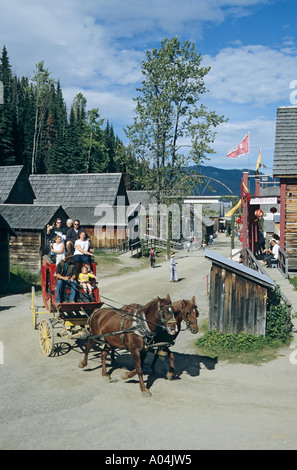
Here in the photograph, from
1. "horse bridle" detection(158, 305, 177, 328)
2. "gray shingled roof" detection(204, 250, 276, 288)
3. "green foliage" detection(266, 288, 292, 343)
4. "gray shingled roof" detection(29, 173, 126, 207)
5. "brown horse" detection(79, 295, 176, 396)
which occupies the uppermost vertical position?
"gray shingled roof" detection(29, 173, 126, 207)

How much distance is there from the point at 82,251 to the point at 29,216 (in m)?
17.4

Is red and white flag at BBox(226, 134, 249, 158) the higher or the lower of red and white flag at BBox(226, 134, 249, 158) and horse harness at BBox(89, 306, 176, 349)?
the higher

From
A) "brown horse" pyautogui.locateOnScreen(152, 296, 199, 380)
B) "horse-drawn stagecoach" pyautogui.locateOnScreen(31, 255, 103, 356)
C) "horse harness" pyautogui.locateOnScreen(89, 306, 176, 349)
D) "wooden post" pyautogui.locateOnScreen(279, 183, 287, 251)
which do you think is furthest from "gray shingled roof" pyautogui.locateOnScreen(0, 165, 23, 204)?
"brown horse" pyautogui.locateOnScreen(152, 296, 199, 380)

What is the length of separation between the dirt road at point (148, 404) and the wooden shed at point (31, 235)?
14911mm

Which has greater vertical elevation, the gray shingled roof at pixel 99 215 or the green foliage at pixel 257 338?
the gray shingled roof at pixel 99 215

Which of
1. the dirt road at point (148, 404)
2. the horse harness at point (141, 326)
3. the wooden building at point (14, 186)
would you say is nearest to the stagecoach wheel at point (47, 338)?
the dirt road at point (148, 404)

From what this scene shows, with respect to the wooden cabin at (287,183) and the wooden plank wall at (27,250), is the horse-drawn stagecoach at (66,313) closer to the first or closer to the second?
the wooden cabin at (287,183)

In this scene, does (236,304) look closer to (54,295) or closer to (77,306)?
(77,306)

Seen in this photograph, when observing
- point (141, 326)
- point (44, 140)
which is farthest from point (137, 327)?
point (44, 140)

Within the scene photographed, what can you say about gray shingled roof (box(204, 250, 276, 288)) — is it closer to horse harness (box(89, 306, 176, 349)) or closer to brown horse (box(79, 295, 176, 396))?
brown horse (box(79, 295, 176, 396))

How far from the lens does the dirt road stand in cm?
718

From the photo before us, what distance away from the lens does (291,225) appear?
20.5m

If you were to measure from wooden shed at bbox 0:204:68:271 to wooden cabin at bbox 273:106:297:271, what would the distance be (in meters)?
14.8

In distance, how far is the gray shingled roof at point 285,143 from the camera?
19.8 metres
